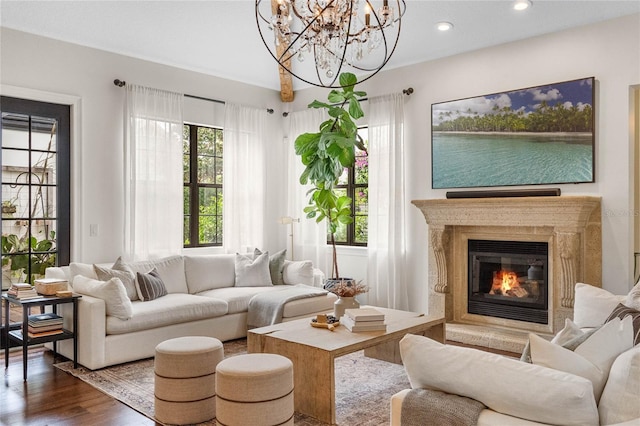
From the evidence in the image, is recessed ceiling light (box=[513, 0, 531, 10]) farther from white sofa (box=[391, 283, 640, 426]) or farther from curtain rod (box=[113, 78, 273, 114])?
white sofa (box=[391, 283, 640, 426])

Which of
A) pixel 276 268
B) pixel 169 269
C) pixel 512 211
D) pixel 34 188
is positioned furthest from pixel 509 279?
pixel 34 188

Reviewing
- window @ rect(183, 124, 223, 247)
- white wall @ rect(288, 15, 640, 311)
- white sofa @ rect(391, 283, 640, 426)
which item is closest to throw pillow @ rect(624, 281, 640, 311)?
white sofa @ rect(391, 283, 640, 426)

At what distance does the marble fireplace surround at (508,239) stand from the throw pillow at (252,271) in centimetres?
177

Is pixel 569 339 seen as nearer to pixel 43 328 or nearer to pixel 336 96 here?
pixel 43 328

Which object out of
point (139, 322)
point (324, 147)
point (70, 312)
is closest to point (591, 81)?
point (324, 147)

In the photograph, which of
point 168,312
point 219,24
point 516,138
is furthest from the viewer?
point 219,24

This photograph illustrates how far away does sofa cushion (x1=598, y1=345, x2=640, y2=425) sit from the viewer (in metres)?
1.59

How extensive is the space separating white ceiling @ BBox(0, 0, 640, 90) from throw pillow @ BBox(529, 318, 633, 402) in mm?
3583

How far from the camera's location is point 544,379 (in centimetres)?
163

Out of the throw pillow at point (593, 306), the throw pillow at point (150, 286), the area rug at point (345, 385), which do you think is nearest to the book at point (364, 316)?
the area rug at point (345, 385)

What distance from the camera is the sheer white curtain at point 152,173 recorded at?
5.45m

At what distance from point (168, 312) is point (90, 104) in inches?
89.5

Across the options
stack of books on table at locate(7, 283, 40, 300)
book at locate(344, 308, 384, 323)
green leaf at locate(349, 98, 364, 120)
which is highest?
green leaf at locate(349, 98, 364, 120)

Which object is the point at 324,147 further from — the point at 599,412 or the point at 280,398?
the point at 599,412
